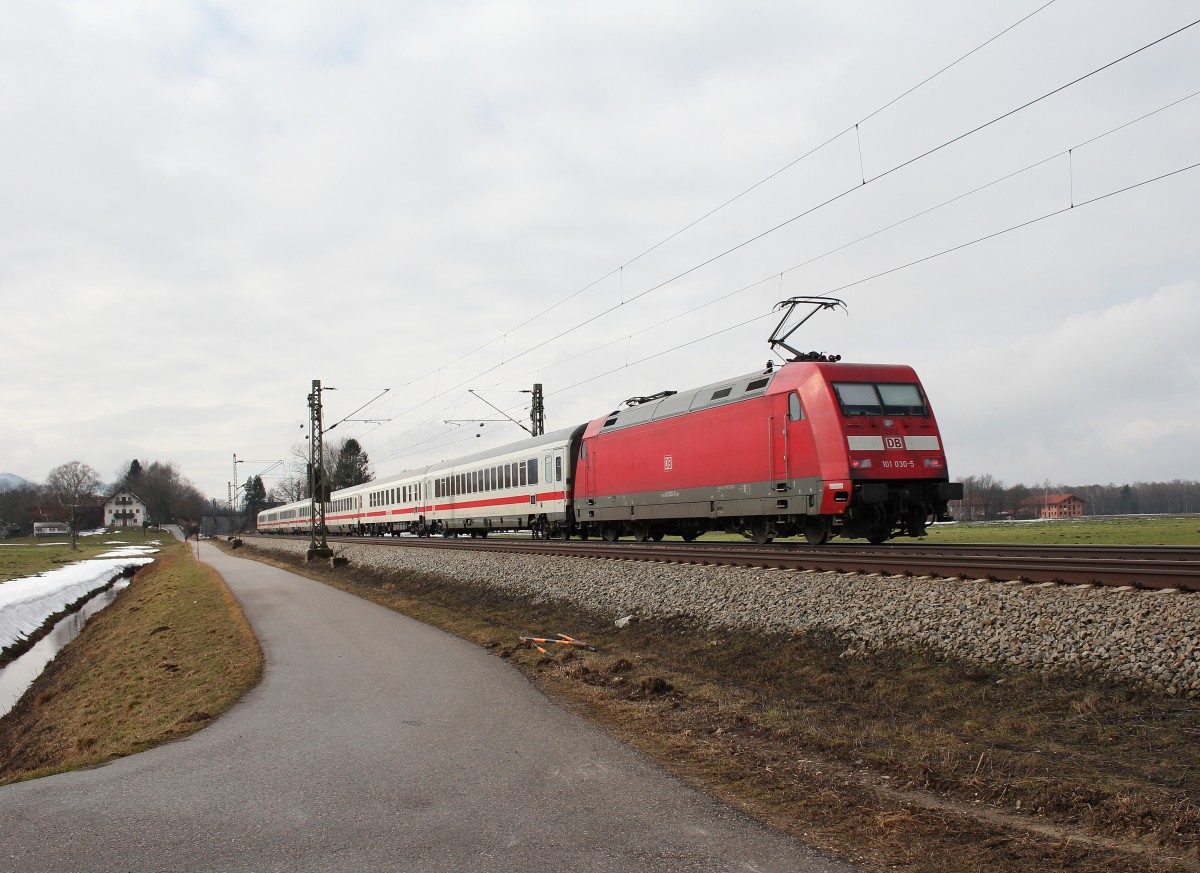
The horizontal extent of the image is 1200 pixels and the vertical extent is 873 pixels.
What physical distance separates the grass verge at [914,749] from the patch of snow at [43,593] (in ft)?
79.3

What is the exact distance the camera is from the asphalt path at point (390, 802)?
4.82m

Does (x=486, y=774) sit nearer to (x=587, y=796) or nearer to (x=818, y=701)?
(x=587, y=796)

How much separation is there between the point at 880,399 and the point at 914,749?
34.3ft

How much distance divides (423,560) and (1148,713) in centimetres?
2347

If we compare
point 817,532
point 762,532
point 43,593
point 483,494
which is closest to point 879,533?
point 817,532

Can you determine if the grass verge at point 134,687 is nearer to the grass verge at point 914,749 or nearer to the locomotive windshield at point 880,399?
the grass verge at point 914,749

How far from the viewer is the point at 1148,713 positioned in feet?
21.6

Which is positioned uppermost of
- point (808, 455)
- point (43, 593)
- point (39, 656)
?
point (808, 455)

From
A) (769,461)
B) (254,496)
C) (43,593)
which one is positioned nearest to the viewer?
(769,461)

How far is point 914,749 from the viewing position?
259 inches

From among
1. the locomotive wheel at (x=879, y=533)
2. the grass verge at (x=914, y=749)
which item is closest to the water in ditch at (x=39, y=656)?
the grass verge at (x=914, y=749)

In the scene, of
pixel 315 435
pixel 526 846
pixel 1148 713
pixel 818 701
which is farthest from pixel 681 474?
pixel 315 435

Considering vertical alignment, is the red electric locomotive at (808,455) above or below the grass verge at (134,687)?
above

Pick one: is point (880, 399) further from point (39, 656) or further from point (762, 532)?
point (39, 656)
